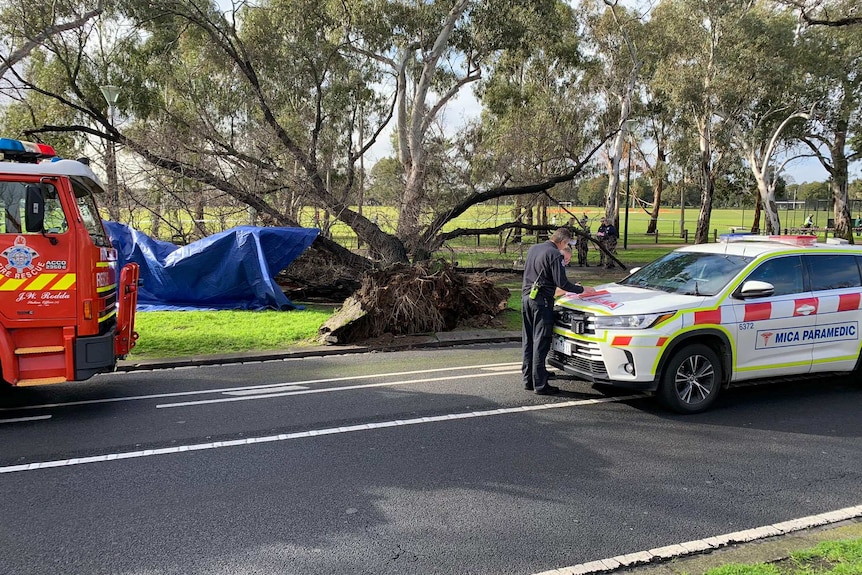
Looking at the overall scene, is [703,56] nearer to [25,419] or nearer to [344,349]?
[344,349]

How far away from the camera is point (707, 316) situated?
19.4ft

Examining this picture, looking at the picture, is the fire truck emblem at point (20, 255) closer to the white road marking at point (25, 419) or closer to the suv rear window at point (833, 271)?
the white road marking at point (25, 419)

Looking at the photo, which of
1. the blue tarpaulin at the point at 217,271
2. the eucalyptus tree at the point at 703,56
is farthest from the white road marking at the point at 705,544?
the eucalyptus tree at the point at 703,56

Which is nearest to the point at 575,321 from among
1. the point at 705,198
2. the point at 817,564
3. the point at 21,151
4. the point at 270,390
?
the point at 817,564

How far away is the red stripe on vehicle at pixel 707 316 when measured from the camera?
5883 mm

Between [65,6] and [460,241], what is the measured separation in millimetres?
12372

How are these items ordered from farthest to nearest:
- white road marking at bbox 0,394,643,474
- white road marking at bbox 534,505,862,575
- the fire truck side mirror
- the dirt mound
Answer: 1. the dirt mound
2. the fire truck side mirror
3. white road marking at bbox 0,394,643,474
4. white road marking at bbox 534,505,862,575

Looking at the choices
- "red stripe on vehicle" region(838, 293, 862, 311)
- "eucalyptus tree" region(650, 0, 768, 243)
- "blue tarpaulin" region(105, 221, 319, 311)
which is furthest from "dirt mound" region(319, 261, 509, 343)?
"eucalyptus tree" region(650, 0, 768, 243)

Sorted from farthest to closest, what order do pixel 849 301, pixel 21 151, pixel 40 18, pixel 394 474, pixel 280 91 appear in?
pixel 280 91 < pixel 40 18 < pixel 849 301 < pixel 21 151 < pixel 394 474

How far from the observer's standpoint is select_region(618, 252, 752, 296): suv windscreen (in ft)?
20.9

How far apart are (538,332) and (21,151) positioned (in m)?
5.68

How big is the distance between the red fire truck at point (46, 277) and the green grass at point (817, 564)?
19.1 ft

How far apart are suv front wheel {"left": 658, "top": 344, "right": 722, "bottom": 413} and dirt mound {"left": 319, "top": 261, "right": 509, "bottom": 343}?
5.27 metres

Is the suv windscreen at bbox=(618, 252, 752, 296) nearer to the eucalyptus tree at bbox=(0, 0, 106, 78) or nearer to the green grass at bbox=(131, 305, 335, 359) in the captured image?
the green grass at bbox=(131, 305, 335, 359)
